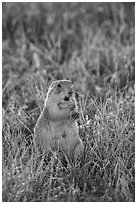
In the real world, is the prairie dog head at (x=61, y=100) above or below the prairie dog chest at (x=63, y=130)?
above

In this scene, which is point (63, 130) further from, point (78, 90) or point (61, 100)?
point (78, 90)

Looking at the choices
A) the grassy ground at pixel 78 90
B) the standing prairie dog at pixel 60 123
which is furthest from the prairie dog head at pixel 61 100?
the grassy ground at pixel 78 90

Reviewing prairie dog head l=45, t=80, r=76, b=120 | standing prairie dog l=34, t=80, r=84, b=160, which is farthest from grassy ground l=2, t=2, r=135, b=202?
prairie dog head l=45, t=80, r=76, b=120

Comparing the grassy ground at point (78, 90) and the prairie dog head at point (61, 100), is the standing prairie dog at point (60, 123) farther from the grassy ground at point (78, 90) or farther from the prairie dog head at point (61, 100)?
the grassy ground at point (78, 90)

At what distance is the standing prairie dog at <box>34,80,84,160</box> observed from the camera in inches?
124

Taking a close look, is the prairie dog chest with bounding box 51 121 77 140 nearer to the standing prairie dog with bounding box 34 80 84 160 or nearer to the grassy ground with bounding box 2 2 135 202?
the standing prairie dog with bounding box 34 80 84 160

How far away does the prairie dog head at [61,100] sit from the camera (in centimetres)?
315

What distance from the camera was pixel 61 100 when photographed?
3164 mm

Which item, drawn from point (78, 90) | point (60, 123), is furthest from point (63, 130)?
point (78, 90)

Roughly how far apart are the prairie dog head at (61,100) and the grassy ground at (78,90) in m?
0.32

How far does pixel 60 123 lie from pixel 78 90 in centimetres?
147

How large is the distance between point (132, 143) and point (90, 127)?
1.33 feet

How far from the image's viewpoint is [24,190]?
9.37 ft

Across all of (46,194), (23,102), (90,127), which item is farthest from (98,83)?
(46,194)
